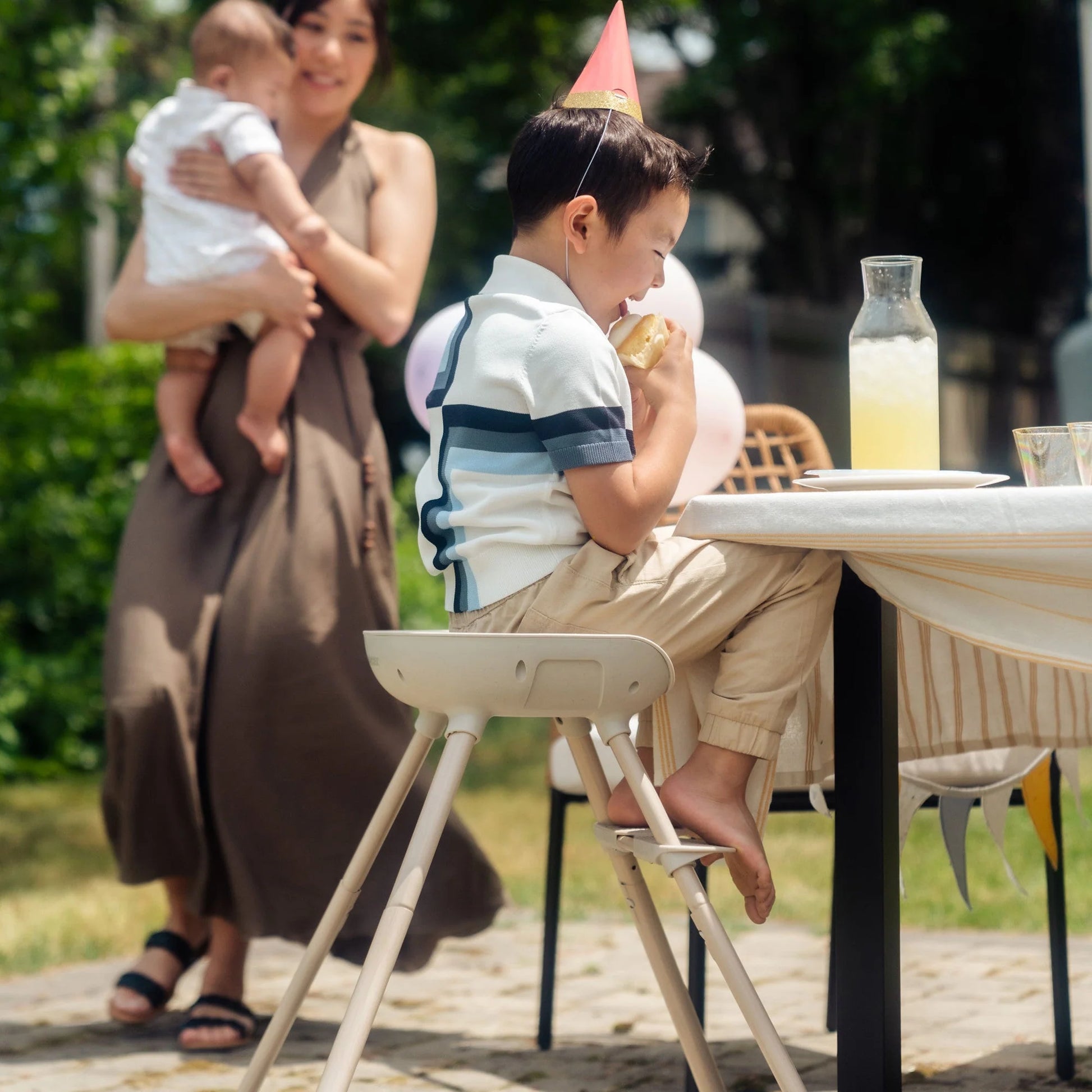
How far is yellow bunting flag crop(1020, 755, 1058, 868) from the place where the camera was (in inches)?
95.0

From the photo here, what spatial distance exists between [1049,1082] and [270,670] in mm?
1465

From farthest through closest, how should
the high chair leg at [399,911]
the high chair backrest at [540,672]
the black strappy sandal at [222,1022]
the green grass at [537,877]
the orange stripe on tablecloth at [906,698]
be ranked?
the green grass at [537,877], the black strappy sandal at [222,1022], the orange stripe on tablecloth at [906,698], the high chair backrest at [540,672], the high chair leg at [399,911]

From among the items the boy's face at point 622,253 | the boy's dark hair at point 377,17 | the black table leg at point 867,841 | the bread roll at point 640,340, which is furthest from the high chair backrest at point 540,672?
the boy's dark hair at point 377,17

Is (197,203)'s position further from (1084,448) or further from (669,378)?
(1084,448)

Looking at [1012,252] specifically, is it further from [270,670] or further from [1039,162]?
[270,670]

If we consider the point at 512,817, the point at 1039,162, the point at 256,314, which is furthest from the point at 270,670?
the point at 1039,162

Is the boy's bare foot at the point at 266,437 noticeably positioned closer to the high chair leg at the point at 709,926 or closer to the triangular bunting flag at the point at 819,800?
the triangular bunting flag at the point at 819,800

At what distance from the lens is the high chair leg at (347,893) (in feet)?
5.80

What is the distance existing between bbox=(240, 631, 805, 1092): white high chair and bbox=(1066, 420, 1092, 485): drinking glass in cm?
54

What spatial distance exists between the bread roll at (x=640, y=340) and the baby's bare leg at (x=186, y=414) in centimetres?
112

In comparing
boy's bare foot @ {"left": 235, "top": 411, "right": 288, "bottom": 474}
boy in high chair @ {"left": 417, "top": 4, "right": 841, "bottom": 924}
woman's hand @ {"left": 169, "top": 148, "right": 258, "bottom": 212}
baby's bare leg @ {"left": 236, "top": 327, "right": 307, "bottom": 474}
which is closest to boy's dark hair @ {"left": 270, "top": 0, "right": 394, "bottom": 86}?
woman's hand @ {"left": 169, "top": 148, "right": 258, "bottom": 212}

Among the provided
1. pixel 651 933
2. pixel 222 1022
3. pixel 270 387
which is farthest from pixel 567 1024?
pixel 270 387

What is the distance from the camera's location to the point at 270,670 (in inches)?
103

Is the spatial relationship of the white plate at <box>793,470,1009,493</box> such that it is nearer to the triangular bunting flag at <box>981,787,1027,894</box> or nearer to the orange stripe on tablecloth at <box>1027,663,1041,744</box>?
the orange stripe on tablecloth at <box>1027,663,1041,744</box>
